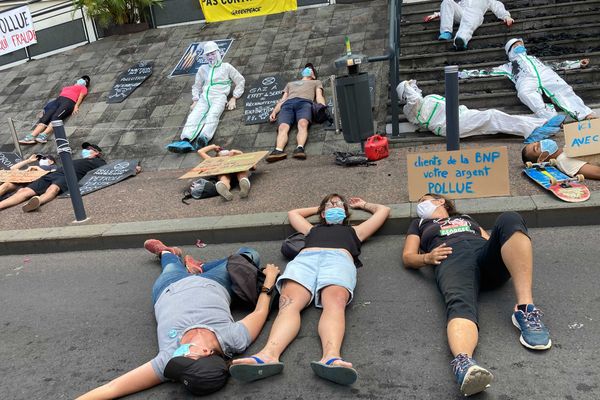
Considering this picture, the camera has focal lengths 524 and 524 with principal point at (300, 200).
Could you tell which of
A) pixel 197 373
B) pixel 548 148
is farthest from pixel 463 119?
pixel 197 373

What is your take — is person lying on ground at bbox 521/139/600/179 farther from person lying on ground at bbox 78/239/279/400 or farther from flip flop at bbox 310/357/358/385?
flip flop at bbox 310/357/358/385

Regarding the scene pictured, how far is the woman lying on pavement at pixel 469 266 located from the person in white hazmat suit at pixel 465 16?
5675 mm

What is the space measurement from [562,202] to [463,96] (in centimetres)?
378

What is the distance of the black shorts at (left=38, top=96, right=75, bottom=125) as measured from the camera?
10.4 meters

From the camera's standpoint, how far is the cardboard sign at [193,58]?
1080cm

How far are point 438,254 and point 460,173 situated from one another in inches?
61.5

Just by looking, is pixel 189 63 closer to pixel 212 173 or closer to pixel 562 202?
pixel 212 173

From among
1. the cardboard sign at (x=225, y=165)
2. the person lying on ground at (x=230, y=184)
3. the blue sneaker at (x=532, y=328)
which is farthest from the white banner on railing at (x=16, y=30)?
the blue sneaker at (x=532, y=328)

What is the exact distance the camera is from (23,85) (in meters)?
12.4

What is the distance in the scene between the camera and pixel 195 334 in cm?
309

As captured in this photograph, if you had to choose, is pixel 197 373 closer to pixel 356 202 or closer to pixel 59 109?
pixel 356 202

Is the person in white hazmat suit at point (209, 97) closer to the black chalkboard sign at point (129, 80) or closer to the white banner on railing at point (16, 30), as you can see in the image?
→ the black chalkboard sign at point (129, 80)

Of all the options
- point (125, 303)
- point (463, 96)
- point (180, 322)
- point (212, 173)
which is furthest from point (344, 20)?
point (180, 322)

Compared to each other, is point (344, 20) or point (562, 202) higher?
point (344, 20)
